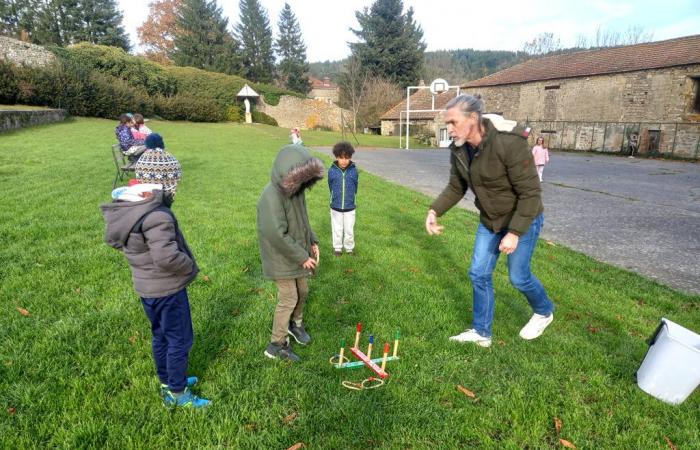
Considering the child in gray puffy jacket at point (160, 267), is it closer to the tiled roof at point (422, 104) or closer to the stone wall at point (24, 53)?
the stone wall at point (24, 53)

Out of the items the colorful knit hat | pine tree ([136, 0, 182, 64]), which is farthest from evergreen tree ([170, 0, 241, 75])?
the colorful knit hat

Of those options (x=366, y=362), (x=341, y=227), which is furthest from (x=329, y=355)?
(x=341, y=227)

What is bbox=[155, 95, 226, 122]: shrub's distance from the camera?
34.1 meters

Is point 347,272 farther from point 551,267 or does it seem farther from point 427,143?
point 427,143

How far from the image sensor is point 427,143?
123 feet

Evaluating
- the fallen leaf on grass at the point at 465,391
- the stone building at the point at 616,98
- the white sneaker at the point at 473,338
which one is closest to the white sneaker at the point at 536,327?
the white sneaker at the point at 473,338

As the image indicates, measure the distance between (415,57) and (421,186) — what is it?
155 feet

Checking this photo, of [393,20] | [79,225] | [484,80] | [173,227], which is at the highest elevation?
[393,20]

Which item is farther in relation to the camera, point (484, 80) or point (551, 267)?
point (484, 80)

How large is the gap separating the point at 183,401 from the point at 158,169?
1945mm

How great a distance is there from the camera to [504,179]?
3260mm

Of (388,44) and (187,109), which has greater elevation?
(388,44)

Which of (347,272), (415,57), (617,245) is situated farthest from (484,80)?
(347,272)

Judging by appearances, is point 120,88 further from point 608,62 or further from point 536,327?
point 608,62
